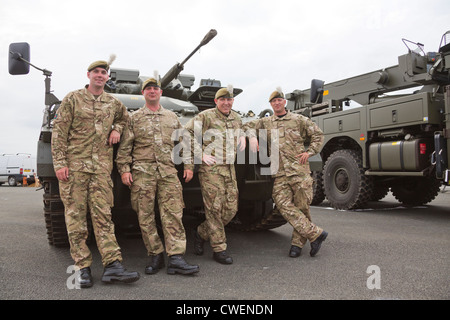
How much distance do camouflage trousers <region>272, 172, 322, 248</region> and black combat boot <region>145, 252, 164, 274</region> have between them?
4.43ft

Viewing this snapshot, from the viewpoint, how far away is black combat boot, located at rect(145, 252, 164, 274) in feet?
11.4

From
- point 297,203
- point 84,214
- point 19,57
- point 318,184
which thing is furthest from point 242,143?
point 318,184

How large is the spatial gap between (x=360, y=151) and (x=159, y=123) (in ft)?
18.1

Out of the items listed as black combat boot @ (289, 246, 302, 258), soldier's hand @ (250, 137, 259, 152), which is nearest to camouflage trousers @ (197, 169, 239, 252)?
soldier's hand @ (250, 137, 259, 152)

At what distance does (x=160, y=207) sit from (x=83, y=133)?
0.92 meters

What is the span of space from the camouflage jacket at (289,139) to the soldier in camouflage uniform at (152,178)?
1.10m

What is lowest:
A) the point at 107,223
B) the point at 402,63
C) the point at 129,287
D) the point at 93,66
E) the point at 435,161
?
the point at 129,287

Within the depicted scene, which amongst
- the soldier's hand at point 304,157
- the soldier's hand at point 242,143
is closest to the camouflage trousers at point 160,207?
the soldier's hand at point 242,143

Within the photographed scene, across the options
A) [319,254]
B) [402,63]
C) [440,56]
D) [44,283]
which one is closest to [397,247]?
[319,254]

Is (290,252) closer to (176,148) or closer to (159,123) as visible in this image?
(176,148)

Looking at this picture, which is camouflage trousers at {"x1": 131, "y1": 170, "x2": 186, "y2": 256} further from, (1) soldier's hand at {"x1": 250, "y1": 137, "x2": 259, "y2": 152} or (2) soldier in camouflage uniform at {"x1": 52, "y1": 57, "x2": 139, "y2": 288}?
(1) soldier's hand at {"x1": 250, "y1": 137, "x2": 259, "y2": 152}

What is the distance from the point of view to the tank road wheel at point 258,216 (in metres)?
4.99

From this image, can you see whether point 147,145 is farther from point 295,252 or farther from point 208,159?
point 295,252

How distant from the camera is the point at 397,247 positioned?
451 centimetres
